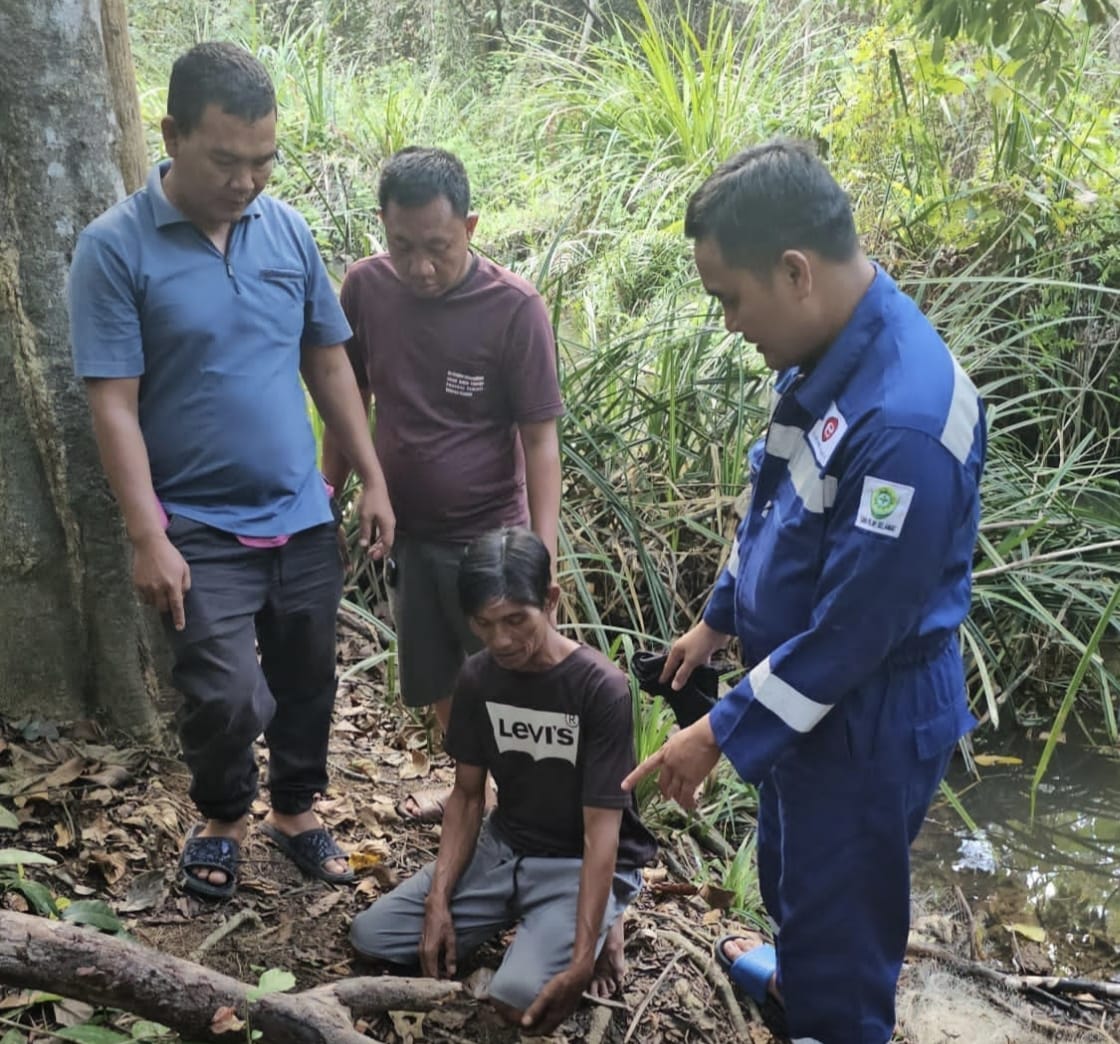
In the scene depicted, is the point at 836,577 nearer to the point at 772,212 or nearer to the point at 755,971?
the point at 772,212

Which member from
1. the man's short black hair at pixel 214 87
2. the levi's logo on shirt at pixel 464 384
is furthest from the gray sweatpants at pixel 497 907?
the man's short black hair at pixel 214 87

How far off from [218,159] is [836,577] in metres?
1.41

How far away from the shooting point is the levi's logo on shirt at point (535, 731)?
2.43m

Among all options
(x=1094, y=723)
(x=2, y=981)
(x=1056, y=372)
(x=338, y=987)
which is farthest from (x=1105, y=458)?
(x=2, y=981)

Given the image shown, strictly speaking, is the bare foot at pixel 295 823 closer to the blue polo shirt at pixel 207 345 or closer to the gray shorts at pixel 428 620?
the gray shorts at pixel 428 620

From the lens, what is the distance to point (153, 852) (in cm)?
269

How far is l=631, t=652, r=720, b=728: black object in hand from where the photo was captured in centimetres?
247

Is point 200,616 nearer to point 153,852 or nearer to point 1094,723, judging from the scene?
point 153,852

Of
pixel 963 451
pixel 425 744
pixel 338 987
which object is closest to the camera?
pixel 963 451

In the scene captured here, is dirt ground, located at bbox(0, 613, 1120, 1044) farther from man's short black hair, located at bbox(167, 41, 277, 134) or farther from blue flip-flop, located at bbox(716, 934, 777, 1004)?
man's short black hair, located at bbox(167, 41, 277, 134)

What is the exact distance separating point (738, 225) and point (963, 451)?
19.0 inches

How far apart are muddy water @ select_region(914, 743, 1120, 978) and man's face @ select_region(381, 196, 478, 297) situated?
2310 millimetres

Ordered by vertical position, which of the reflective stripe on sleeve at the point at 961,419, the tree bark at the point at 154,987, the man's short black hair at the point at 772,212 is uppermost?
the man's short black hair at the point at 772,212

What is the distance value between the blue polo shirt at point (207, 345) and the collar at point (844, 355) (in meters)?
1.16
